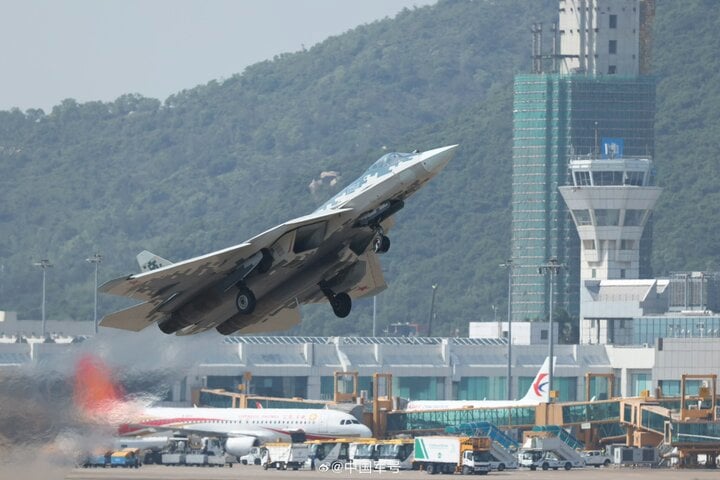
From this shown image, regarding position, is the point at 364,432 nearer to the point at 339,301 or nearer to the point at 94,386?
the point at 94,386

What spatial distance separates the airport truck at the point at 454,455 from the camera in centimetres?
11356

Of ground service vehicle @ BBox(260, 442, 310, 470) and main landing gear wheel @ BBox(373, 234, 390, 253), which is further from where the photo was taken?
ground service vehicle @ BBox(260, 442, 310, 470)

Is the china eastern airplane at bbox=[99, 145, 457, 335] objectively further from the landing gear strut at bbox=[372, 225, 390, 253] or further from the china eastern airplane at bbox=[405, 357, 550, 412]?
the china eastern airplane at bbox=[405, 357, 550, 412]

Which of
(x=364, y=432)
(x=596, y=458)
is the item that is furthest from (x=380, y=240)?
(x=364, y=432)

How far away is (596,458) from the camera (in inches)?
5049

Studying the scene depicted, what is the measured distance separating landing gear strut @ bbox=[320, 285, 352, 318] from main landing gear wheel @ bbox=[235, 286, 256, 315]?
103 inches

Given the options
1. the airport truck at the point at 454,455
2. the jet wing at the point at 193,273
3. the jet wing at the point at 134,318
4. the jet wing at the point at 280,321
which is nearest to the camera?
the jet wing at the point at 193,273

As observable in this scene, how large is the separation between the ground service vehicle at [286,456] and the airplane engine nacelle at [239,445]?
6797mm

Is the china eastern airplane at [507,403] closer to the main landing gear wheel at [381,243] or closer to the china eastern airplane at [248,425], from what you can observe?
the china eastern airplane at [248,425]

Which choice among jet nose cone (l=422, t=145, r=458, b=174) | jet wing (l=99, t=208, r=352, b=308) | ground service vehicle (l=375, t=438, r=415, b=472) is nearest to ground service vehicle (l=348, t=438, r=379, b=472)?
ground service vehicle (l=375, t=438, r=415, b=472)

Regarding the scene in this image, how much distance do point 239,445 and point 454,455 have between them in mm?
22267

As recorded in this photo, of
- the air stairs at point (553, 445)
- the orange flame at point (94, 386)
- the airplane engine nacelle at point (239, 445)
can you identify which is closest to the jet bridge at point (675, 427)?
the air stairs at point (553, 445)

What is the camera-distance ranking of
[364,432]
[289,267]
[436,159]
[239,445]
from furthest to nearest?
[364,432] < [239,445] < [289,267] < [436,159]

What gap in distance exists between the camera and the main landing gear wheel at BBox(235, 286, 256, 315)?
194ft
